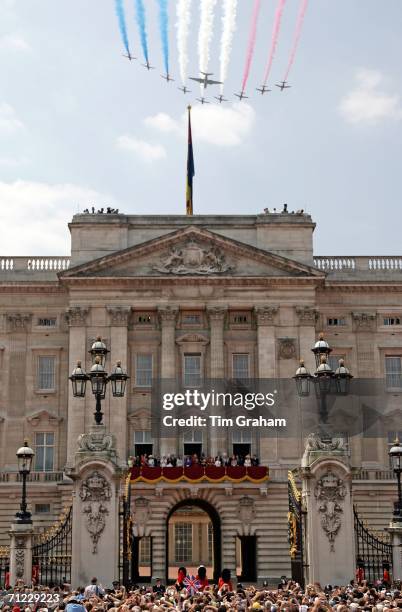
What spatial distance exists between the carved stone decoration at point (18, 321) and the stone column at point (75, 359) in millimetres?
2783

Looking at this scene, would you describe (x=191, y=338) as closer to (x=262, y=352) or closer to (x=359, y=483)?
(x=262, y=352)

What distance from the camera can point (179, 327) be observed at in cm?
6197

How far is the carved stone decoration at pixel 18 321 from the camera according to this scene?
62.6 metres


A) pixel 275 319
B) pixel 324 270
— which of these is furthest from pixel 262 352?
pixel 324 270

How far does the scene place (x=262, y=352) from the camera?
60719 millimetres

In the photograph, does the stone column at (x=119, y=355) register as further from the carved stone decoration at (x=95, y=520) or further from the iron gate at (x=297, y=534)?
the carved stone decoration at (x=95, y=520)

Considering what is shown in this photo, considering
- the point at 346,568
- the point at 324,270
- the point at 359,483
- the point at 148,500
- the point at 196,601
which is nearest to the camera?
the point at 196,601

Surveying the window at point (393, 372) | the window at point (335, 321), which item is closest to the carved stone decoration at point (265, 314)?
the window at point (335, 321)

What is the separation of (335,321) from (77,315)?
53.8 feet

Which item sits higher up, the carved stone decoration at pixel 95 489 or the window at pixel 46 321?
the window at pixel 46 321

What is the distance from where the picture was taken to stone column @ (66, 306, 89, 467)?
58531 mm

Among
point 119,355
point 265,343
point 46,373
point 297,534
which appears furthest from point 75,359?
point 297,534

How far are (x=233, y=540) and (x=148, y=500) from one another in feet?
17.5

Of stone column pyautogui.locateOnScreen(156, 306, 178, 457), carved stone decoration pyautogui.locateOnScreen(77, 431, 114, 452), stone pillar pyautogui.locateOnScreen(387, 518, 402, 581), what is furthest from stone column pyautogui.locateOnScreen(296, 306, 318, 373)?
carved stone decoration pyautogui.locateOnScreen(77, 431, 114, 452)
